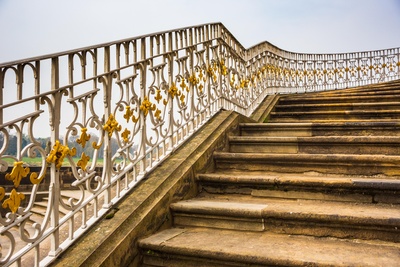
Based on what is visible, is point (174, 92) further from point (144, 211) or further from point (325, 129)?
point (325, 129)

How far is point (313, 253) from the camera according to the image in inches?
83.4

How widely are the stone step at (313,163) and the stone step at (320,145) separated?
429 mm

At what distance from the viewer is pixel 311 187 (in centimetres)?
293

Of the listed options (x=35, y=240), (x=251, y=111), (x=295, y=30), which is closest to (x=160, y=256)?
(x=35, y=240)

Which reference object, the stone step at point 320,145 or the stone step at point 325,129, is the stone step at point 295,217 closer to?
the stone step at point 320,145

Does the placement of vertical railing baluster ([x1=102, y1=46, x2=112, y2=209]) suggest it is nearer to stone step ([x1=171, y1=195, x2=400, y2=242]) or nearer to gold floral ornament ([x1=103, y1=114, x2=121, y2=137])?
gold floral ornament ([x1=103, y1=114, x2=121, y2=137])

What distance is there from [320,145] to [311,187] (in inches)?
40.2

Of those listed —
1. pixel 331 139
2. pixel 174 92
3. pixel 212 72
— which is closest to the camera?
pixel 174 92

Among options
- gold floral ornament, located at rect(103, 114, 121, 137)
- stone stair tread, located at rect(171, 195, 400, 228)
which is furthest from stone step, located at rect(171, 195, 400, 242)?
gold floral ornament, located at rect(103, 114, 121, 137)

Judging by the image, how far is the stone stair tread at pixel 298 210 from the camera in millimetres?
2324

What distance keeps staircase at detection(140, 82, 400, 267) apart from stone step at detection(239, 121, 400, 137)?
0.02 metres

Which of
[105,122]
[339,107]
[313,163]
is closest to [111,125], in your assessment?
[105,122]

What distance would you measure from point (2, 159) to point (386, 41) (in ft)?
67.0

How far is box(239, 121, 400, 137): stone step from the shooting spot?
163 inches
